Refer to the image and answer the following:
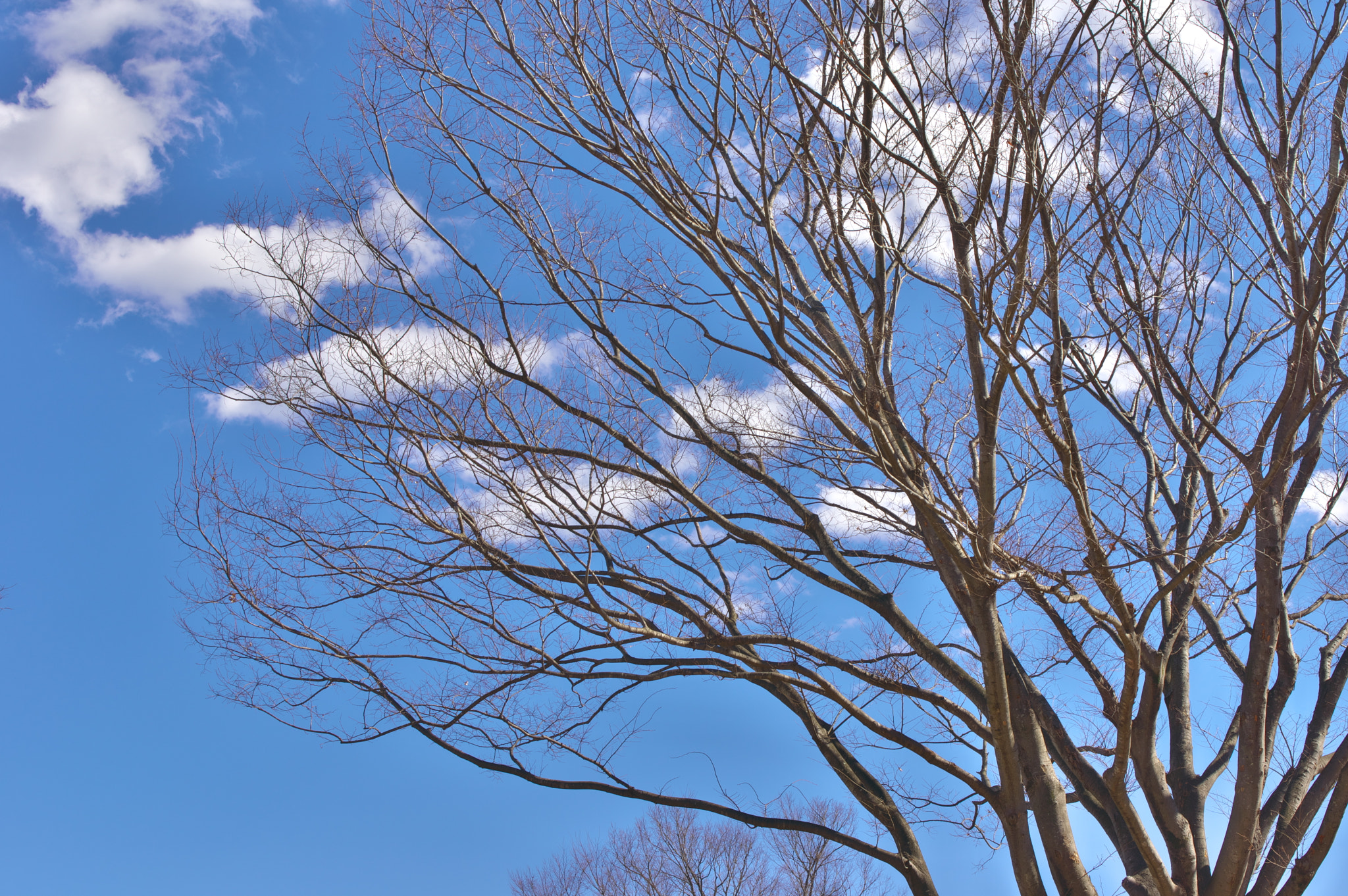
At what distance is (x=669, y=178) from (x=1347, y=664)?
5.50m

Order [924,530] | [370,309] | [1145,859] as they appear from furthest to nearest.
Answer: [370,309] → [924,530] → [1145,859]

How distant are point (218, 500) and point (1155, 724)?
619cm

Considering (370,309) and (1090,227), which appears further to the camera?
(370,309)

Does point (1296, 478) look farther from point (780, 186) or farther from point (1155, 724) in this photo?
point (780, 186)

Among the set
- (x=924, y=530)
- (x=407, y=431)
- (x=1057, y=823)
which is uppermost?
(x=407, y=431)

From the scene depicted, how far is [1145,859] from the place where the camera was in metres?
4.62

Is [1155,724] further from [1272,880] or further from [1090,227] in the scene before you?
[1090,227]

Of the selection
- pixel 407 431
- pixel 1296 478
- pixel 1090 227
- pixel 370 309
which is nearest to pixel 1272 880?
pixel 1296 478

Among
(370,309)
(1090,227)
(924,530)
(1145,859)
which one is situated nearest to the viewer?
(1090,227)

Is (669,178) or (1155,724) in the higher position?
(669,178)

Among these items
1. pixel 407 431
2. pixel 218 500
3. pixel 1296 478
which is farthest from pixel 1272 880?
pixel 218 500

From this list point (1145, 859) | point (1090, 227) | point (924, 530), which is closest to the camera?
point (1090, 227)

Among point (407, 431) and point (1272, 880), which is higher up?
point (407, 431)

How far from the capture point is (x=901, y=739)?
543cm
